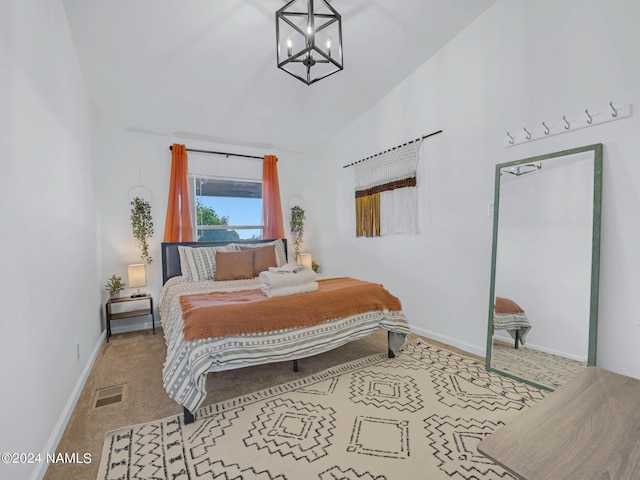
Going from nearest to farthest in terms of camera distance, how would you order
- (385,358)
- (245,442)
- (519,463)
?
(519,463), (245,442), (385,358)

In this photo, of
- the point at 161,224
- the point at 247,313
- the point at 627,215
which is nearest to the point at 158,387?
the point at 247,313

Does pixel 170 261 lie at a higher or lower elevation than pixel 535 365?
higher

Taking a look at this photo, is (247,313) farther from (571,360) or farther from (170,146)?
(170,146)

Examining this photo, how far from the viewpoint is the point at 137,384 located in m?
2.44

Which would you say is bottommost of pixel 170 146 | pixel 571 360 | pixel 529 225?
pixel 571 360

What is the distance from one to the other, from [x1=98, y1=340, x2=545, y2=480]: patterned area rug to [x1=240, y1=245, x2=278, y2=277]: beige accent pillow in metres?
1.69

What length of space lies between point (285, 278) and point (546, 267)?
199 centimetres

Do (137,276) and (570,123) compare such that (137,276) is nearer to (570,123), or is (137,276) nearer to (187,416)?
(187,416)

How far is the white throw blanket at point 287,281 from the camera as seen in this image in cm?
253

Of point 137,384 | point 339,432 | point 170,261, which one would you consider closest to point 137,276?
point 170,261

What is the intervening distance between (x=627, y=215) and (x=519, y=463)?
208 centimetres

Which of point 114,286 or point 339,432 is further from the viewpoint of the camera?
point 114,286

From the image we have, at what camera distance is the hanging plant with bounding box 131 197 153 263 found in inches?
154

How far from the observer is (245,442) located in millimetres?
1731
